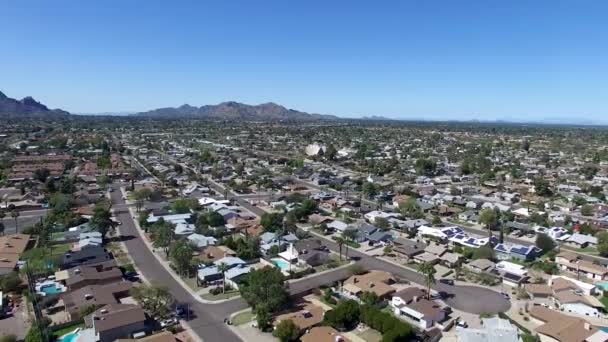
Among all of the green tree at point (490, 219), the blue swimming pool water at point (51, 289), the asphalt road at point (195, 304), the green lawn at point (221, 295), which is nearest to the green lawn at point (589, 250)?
the green tree at point (490, 219)

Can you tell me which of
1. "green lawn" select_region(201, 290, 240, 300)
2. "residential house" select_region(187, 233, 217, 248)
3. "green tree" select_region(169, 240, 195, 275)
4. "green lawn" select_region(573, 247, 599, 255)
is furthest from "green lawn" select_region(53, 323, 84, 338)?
"green lawn" select_region(573, 247, 599, 255)

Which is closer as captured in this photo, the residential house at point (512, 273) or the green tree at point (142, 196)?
the residential house at point (512, 273)

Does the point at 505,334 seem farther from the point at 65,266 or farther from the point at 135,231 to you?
the point at 135,231

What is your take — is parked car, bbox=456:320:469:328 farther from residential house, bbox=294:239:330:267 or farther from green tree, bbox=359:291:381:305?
residential house, bbox=294:239:330:267

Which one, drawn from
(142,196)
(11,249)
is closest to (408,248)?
(11,249)

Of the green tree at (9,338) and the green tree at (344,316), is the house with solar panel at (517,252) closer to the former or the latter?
the green tree at (344,316)

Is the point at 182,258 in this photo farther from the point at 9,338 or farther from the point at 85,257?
the point at 9,338
